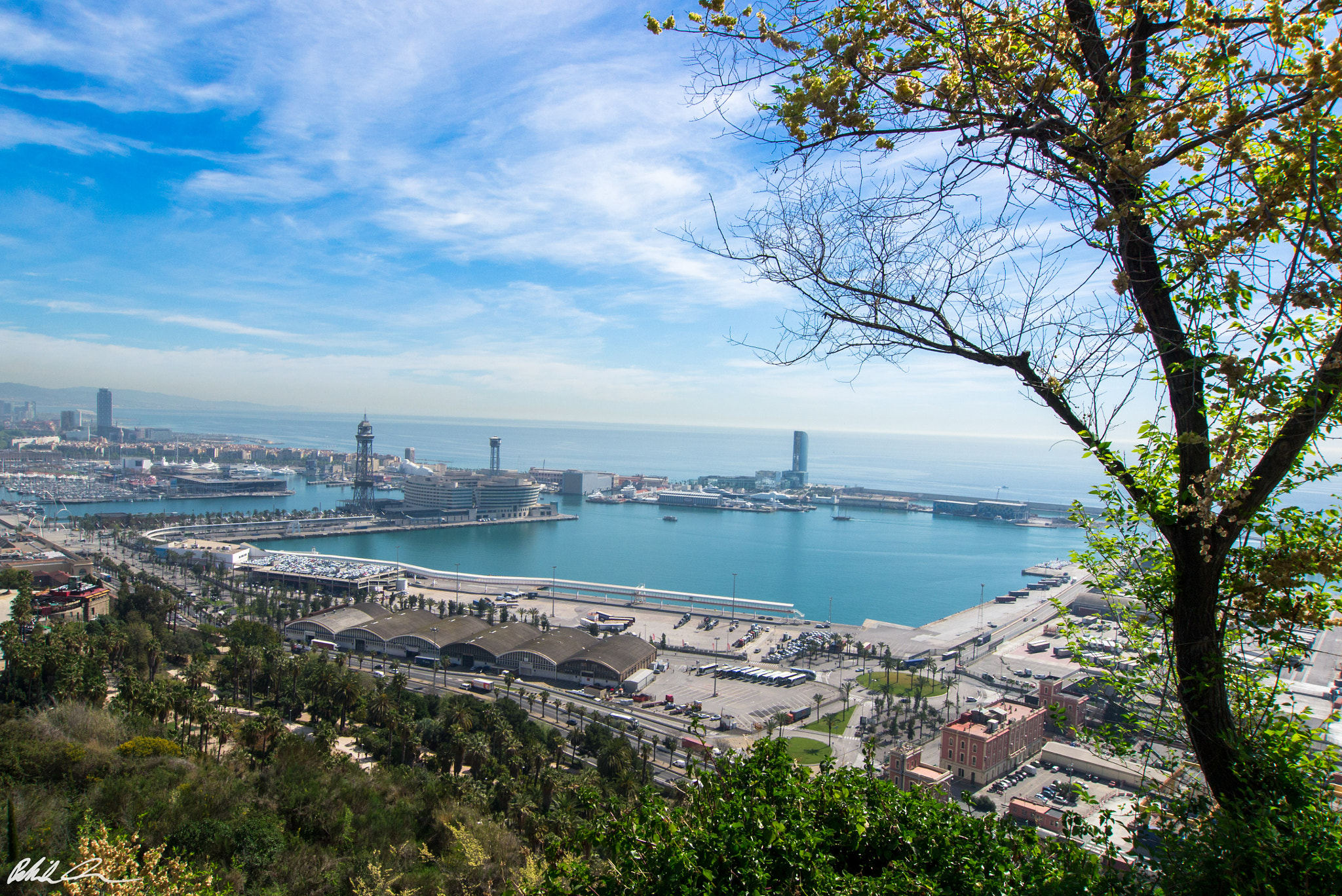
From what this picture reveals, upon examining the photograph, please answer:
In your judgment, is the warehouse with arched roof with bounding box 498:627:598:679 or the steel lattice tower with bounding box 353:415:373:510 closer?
the warehouse with arched roof with bounding box 498:627:598:679

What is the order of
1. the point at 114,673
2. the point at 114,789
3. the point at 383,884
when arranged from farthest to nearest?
the point at 114,673
the point at 114,789
the point at 383,884

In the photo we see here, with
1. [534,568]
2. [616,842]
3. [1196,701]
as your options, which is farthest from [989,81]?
[534,568]

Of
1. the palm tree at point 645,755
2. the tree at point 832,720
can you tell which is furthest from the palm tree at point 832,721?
the palm tree at point 645,755

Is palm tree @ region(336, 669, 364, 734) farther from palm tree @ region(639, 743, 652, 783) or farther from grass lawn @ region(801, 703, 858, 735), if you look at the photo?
grass lawn @ region(801, 703, 858, 735)

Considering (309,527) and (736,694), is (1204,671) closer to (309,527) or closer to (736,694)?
(736,694)

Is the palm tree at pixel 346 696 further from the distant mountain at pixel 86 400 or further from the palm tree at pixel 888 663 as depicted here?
the distant mountain at pixel 86 400

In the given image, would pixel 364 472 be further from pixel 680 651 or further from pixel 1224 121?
pixel 1224 121

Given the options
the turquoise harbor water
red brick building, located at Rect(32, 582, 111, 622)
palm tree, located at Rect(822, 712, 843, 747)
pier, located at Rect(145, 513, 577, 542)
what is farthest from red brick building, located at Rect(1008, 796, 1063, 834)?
pier, located at Rect(145, 513, 577, 542)
